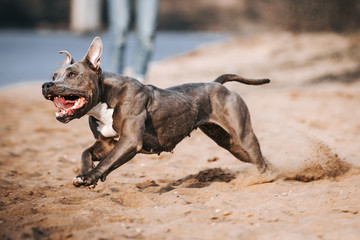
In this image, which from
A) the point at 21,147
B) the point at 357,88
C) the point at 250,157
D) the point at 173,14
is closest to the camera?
the point at 250,157

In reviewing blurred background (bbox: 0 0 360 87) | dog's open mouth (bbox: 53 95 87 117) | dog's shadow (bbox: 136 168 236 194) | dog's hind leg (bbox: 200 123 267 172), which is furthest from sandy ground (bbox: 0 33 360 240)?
blurred background (bbox: 0 0 360 87)

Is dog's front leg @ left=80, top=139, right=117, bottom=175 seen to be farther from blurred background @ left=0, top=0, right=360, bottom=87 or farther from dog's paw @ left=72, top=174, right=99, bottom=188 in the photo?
blurred background @ left=0, top=0, right=360, bottom=87

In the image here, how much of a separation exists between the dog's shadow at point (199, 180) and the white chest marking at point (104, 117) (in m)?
0.79

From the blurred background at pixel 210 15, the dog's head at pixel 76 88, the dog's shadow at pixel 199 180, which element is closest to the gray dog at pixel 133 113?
the dog's head at pixel 76 88

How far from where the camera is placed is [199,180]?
16.4 feet

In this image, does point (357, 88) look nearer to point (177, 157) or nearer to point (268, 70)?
point (268, 70)

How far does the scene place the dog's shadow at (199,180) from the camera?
4.76 meters

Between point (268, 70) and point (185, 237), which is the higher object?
point (185, 237)

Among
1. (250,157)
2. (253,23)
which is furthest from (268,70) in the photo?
(253,23)

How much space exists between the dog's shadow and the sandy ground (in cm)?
1

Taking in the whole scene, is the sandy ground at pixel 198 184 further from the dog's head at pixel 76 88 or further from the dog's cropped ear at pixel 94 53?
the dog's cropped ear at pixel 94 53

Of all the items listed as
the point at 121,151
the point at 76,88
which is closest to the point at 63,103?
the point at 76,88

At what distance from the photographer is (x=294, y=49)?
64.3ft

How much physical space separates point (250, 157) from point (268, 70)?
11.2 metres
